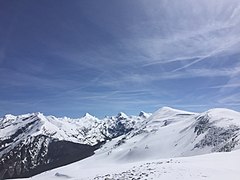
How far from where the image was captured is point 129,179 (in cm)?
2669

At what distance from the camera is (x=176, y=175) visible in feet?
85.4

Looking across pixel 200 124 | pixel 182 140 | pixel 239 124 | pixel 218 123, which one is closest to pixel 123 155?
pixel 182 140

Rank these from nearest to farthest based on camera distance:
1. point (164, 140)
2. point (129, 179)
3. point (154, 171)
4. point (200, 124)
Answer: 1. point (129, 179)
2. point (154, 171)
3. point (200, 124)
4. point (164, 140)

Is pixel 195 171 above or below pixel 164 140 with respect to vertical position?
below

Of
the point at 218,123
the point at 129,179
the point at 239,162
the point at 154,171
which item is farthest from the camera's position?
the point at 218,123

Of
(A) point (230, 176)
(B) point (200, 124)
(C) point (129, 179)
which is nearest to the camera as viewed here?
(A) point (230, 176)

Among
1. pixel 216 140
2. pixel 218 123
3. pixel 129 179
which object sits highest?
pixel 218 123

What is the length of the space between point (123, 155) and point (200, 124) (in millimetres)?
39537

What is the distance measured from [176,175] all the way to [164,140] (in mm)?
104316

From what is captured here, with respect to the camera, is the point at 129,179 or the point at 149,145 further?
the point at 149,145

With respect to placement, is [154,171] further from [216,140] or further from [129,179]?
[216,140]

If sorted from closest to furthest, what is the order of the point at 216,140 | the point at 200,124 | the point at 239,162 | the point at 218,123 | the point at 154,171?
the point at 154,171 → the point at 239,162 → the point at 216,140 → the point at 218,123 → the point at 200,124

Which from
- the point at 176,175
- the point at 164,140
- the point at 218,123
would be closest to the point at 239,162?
the point at 176,175

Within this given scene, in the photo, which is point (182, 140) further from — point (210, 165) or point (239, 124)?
point (210, 165)
